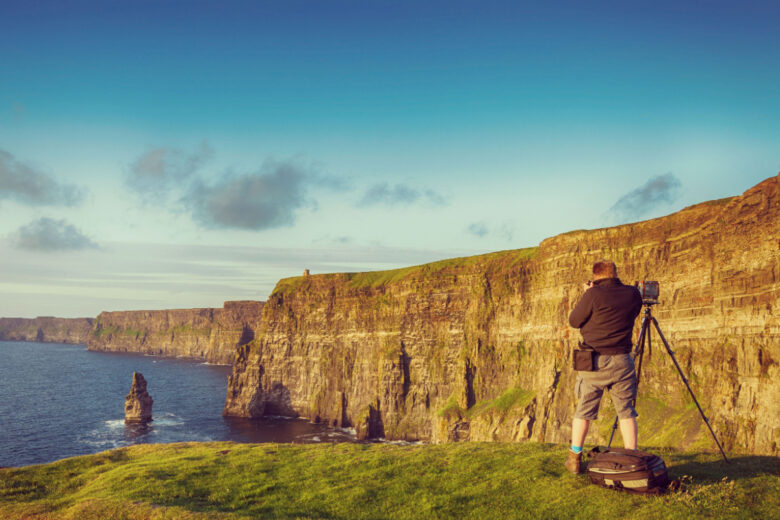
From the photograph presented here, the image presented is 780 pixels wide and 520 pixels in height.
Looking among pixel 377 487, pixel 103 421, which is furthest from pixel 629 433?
pixel 103 421

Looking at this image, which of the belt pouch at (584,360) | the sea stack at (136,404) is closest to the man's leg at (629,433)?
the belt pouch at (584,360)

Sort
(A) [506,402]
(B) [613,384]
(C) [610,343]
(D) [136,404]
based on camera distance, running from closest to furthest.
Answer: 1. (C) [610,343]
2. (B) [613,384]
3. (A) [506,402]
4. (D) [136,404]

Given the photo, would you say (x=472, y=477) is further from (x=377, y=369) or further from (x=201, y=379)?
(x=201, y=379)

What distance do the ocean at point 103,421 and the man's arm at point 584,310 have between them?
7477cm

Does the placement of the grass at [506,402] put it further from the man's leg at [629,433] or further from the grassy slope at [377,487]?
the man's leg at [629,433]

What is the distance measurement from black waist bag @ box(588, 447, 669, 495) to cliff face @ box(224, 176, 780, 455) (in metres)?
2.57

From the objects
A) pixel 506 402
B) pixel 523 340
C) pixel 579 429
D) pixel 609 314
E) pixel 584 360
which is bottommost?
pixel 506 402

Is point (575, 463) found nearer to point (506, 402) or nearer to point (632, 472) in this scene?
point (632, 472)

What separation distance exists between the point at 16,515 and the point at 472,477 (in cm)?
1188

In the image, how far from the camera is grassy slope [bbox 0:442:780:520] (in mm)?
8945

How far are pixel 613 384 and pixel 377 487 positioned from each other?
19.9ft

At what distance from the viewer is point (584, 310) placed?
959 cm

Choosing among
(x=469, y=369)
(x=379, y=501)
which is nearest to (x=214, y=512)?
(x=379, y=501)

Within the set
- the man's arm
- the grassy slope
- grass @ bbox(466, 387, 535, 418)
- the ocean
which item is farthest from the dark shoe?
the ocean
